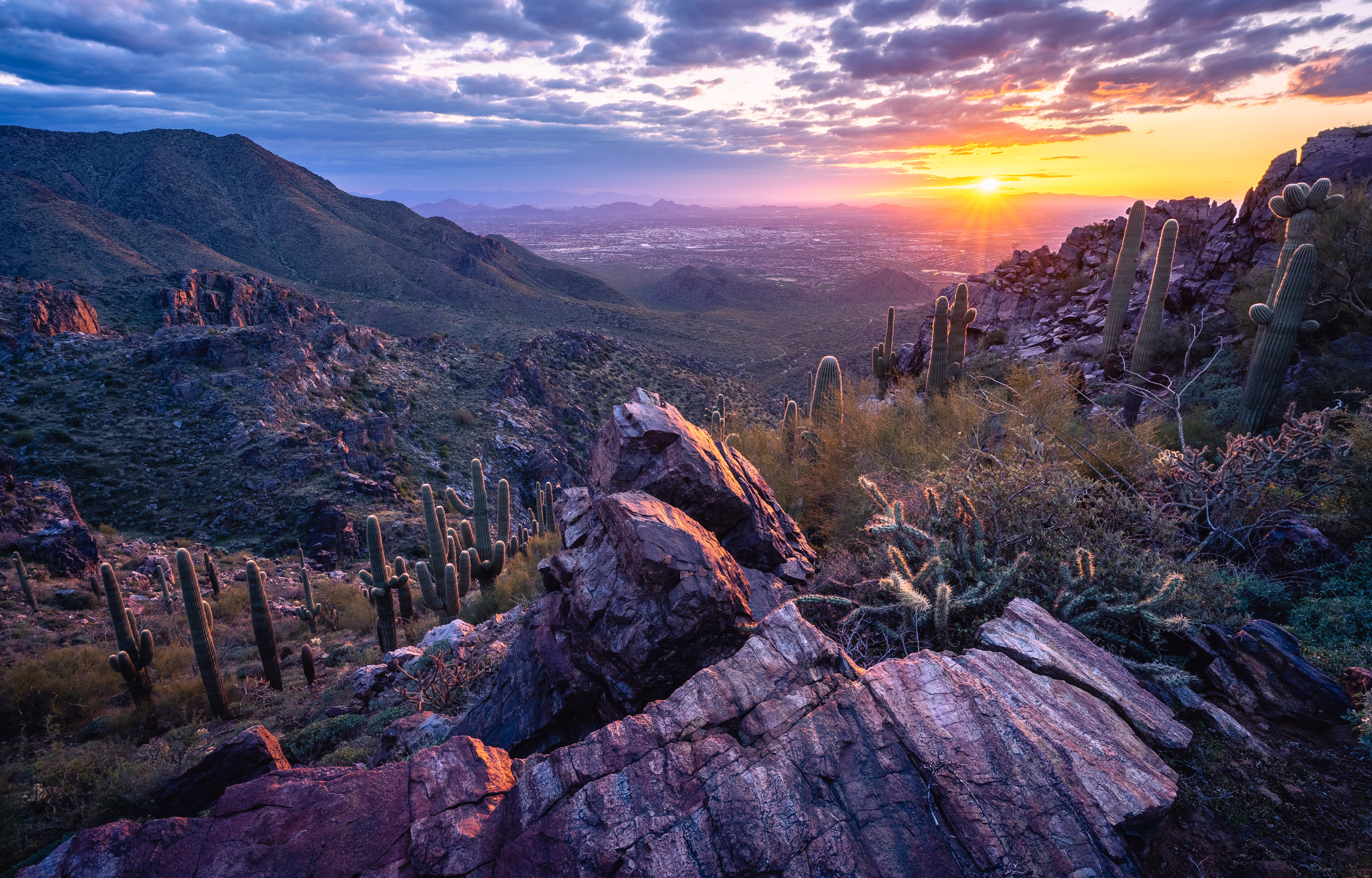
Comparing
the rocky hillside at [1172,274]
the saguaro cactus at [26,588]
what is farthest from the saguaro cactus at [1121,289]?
the saguaro cactus at [26,588]

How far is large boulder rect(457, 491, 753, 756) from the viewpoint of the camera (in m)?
4.60

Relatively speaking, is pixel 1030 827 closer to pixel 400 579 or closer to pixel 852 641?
pixel 852 641

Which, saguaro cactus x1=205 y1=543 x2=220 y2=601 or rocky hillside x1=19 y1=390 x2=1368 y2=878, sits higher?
rocky hillside x1=19 y1=390 x2=1368 y2=878

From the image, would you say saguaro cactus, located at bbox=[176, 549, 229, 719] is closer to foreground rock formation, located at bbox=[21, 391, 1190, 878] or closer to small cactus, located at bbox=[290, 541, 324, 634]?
small cactus, located at bbox=[290, 541, 324, 634]

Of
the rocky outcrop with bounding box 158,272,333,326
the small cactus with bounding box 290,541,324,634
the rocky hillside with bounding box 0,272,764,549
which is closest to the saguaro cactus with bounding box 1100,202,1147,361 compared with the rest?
the rocky hillside with bounding box 0,272,764,549

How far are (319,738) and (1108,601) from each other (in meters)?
9.25

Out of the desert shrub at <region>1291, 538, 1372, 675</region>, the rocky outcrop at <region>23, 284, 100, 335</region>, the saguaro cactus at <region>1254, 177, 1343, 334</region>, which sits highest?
the saguaro cactus at <region>1254, 177, 1343, 334</region>

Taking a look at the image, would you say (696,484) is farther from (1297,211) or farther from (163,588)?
(163,588)

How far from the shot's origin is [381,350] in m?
34.3

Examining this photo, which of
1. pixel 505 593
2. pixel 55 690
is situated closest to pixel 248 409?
pixel 55 690

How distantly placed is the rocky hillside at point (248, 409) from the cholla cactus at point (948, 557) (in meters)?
21.6

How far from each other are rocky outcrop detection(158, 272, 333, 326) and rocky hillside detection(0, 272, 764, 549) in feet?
0.40

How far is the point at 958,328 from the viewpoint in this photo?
16.3m

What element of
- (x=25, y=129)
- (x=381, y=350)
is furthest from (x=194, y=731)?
(x=25, y=129)
